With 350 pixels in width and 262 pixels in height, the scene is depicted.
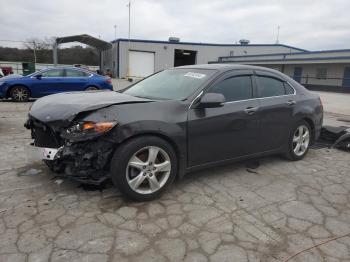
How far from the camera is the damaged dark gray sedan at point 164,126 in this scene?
330 centimetres

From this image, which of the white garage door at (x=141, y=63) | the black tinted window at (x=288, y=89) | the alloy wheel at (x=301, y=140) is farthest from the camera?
the white garage door at (x=141, y=63)

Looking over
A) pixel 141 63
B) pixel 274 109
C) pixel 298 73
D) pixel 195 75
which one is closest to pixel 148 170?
pixel 195 75

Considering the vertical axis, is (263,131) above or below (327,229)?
above

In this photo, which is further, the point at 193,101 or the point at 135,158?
the point at 193,101

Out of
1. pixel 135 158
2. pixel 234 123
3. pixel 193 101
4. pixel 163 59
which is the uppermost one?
pixel 163 59

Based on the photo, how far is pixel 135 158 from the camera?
11.1 ft

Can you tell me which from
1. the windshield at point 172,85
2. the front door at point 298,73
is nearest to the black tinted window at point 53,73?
the windshield at point 172,85

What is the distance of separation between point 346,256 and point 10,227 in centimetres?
299

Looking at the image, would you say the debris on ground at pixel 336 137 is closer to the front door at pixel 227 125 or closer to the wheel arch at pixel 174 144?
the front door at pixel 227 125

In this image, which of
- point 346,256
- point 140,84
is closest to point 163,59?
point 140,84

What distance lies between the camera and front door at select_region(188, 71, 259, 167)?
381 cm

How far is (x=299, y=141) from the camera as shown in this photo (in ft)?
17.3

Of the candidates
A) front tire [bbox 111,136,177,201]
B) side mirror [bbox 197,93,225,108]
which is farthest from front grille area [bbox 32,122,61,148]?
side mirror [bbox 197,93,225,108]

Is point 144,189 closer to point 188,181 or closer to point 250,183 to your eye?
point 188,181
